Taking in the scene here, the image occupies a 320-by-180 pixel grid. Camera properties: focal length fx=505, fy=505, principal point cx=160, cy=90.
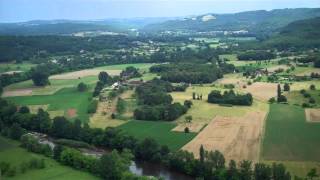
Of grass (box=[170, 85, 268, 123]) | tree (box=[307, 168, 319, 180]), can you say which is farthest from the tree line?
grass (box=[170, 85, 268, 123])

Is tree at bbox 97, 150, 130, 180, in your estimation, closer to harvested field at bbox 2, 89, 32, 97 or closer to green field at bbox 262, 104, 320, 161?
green field at bbox 262, 104, 320, 161

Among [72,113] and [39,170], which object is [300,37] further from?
[39,170]

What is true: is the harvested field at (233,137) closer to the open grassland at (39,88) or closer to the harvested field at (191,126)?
the harvested field at (191,126)

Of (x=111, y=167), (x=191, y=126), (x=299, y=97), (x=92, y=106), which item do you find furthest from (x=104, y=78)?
(x=111, y=167)

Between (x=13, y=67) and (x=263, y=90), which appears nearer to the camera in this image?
(x=263, y=90)

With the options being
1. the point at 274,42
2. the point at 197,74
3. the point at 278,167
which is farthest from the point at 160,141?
the point at 274,42

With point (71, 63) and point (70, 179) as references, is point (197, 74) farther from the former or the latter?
point (70, 179)
